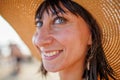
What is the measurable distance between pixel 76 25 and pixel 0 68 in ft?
26.6

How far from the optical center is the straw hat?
62.8 inches

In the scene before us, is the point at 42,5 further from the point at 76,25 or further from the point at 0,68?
→ the point at 0,68

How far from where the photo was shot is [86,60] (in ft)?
5.65

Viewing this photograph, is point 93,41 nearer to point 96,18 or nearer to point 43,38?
point 96,18

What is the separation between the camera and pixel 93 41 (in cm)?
169

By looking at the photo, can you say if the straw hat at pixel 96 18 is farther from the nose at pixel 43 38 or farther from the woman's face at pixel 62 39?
the nose at pixel 43 38

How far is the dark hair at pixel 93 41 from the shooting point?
1.62m

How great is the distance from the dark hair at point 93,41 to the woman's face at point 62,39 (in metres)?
0.03

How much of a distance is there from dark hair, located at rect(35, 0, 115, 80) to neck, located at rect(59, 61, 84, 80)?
0.03 m

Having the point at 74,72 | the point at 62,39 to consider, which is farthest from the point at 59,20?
the point at 74,72

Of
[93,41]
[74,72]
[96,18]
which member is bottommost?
[74,72]

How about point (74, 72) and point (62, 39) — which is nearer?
point (62, 39)

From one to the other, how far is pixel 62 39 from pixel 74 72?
0.20 m

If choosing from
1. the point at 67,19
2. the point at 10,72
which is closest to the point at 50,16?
the point at 67,19
